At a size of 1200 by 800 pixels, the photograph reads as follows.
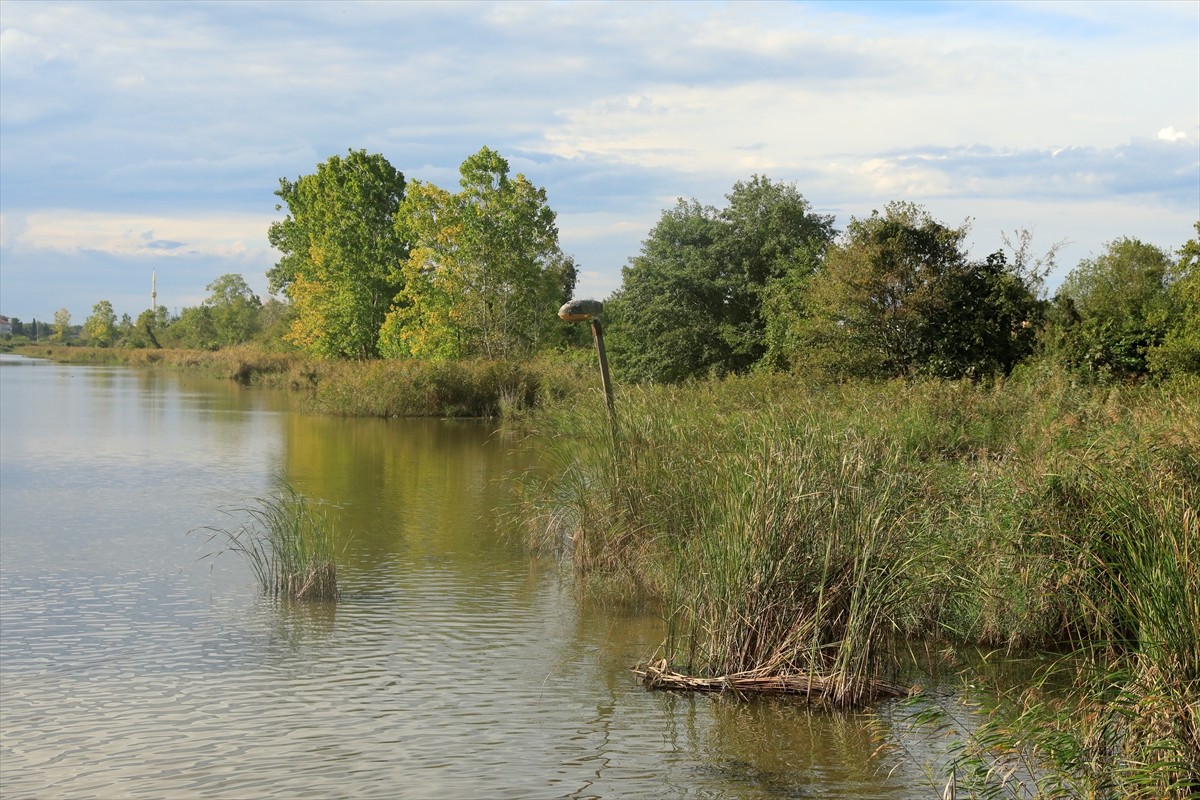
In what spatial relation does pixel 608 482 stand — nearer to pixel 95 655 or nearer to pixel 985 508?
pixel 985 508

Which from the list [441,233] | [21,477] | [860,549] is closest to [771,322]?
[441,233]

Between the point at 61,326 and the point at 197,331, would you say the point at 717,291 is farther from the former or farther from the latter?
the point at 61,326

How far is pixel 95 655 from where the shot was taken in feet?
27.5

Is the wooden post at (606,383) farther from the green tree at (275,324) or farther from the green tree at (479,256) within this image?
the green tree at (275,324)

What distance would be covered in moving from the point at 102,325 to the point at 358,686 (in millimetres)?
113711

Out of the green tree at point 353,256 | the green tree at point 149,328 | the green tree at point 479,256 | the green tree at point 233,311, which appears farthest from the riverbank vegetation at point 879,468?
the green tree at point 149,328

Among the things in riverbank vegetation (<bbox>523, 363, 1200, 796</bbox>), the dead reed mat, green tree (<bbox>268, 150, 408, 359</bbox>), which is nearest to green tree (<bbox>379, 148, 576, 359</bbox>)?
green tree (<bbox>268, 150, 408, 359</bbox>)

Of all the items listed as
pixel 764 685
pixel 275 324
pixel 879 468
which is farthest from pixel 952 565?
pixel 275 324

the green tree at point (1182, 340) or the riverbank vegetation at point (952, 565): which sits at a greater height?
the green tree at point (1182, 340)

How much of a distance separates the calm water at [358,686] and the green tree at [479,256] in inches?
948

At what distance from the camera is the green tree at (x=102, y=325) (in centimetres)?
10906

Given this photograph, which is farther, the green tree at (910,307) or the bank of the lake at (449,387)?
the bank of the lake at (449,387)

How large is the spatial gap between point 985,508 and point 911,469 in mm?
1124

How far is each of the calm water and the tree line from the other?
33.5 feet
